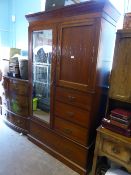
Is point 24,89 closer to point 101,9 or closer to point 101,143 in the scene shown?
point 101,143

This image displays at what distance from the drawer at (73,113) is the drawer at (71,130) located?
6 centimetres

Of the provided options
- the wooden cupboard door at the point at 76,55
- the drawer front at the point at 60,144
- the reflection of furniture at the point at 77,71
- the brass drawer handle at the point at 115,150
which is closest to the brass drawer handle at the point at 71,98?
the reflection of furniture at the point at 77,71

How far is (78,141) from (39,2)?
271 cm

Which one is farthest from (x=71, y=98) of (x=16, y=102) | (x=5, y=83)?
(x=5, y=83)

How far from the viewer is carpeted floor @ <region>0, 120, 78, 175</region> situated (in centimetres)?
176

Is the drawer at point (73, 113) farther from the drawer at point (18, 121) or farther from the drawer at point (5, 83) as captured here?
the drawer at point (5, 83)

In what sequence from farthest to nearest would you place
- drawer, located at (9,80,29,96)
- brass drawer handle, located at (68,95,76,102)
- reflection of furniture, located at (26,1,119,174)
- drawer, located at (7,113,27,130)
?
1. drawer, located at (7,113,27,130)
2. drawer, located at (9,80,29,96)
3. brass drawer handle, located at (68,95,76,102)
4. reflection of furniture, located at (26,1,119,174)

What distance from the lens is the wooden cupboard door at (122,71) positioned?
4.49 feet

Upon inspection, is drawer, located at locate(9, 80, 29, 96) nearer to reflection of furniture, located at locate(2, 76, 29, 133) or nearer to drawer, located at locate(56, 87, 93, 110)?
reflection of furniture, located at locate(2, 76, 29, 133)

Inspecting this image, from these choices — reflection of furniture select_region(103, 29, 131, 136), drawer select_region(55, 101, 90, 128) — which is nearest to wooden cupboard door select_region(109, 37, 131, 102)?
reflection of furniture select_region(103, 29, 131, 136)

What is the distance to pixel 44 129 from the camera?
2.09m

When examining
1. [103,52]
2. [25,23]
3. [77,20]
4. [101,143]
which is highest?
[25,23]

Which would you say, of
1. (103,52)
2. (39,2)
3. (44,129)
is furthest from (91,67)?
(39,2)

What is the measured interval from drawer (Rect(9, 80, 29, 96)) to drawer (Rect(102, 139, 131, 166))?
1.38 meters
